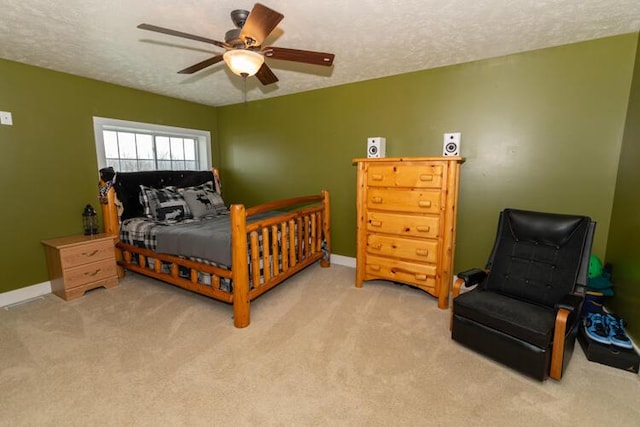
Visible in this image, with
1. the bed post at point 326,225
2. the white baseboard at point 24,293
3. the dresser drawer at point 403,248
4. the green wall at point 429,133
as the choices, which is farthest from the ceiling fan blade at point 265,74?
the white baseboard at point 24,293

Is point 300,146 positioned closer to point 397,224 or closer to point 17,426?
point 397,224

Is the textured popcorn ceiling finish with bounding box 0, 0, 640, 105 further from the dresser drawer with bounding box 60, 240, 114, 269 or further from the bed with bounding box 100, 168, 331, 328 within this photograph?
the dresser drawer with bounding box 60, 240, 114, 269

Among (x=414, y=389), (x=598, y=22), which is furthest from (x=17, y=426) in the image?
(x=598, y=22)

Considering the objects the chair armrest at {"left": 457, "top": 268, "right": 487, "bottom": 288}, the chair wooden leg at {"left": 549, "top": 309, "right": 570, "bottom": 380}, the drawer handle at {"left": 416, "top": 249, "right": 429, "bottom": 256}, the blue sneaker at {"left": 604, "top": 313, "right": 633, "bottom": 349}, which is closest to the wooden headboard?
the drawer handle at {"left": 416, "top": 249, "right": 429, "bottom": 256}

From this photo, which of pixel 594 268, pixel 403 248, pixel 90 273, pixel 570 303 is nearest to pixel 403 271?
pixel 403 248

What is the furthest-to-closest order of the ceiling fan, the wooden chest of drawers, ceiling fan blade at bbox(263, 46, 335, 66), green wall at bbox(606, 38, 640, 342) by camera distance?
the wooden chest of drawers < green wall at bbox(606, 38, 640, 342) < ceiling fan blade at bbox(263, 46, 335, 66) < the ceiling fan

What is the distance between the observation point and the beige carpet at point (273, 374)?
1.55 m

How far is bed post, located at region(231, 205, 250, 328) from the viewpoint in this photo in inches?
89.0

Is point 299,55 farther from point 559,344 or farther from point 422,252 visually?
point 559,344

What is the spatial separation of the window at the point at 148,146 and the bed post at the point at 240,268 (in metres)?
2.38

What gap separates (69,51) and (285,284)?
2946mm

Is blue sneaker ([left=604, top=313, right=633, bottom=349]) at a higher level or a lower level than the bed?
lower

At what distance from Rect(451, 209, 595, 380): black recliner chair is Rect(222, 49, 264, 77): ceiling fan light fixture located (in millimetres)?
2103

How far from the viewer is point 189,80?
11.1 ft
